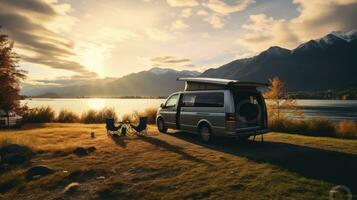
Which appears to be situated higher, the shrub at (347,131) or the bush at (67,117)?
the bush at (67,117)

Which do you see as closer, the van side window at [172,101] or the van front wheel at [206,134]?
the van front wheel at [206,134]

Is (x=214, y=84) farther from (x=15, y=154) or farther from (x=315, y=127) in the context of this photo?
(x=315, y=127)

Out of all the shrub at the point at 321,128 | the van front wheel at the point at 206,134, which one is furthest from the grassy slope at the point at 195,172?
the shrub at the point at 321,128

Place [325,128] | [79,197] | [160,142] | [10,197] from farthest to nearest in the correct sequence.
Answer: [325,128] < [160,142] < [10,197] < [79,197]

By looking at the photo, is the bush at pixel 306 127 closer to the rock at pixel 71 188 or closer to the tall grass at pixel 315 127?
the tall grass at pixel 315 127

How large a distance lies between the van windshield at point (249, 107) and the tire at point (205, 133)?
1.61 meters

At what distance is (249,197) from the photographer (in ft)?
18.9

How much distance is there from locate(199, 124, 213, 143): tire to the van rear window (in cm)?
100

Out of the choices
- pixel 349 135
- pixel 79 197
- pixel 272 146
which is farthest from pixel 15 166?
pixel 349 135

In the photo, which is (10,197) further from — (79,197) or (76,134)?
(76,134)

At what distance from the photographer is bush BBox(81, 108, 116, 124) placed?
2585cm

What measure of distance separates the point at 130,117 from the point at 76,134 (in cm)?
1106

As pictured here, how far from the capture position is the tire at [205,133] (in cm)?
1174

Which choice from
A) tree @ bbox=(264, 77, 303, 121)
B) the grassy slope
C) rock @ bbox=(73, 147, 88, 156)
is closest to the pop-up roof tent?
the grassy slope
